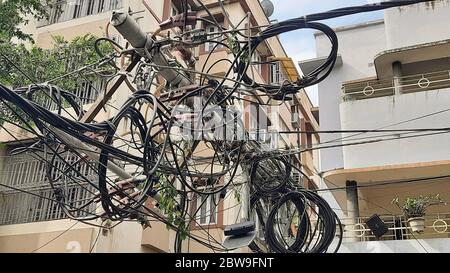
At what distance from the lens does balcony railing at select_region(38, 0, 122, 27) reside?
12.7 metres

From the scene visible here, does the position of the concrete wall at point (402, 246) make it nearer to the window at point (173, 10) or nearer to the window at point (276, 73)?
the window at point (173, 10)

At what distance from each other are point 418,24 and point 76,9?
28.4 feet

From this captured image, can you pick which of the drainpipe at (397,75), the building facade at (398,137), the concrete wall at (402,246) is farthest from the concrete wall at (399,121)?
the concrete wall at (402,246)

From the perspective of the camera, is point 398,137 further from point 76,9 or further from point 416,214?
point 76,9

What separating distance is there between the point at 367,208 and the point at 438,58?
3.78 meters

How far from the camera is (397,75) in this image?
11.0 meters

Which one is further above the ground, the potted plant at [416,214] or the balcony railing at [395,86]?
the balcony railing at [395,86]

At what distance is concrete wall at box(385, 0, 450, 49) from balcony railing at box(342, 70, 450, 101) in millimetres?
906

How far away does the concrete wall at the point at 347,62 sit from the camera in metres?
12.9

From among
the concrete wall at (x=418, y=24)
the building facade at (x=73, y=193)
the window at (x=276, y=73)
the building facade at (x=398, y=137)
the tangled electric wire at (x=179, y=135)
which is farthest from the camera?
the window at (x=276, y=73)

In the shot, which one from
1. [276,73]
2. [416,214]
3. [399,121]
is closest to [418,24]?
[399,121]

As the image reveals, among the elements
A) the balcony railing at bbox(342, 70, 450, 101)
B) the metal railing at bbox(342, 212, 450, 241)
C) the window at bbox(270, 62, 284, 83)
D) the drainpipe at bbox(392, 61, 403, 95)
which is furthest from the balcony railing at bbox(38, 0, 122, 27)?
the metal railing at bbox(342, 212, 450, 241)

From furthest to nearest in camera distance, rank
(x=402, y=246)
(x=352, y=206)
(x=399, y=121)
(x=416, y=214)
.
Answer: (x=352, y=206) < (x=399, y=121) < (x=416, y=214) < (x=402, y=246)

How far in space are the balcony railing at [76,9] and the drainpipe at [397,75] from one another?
694cm
